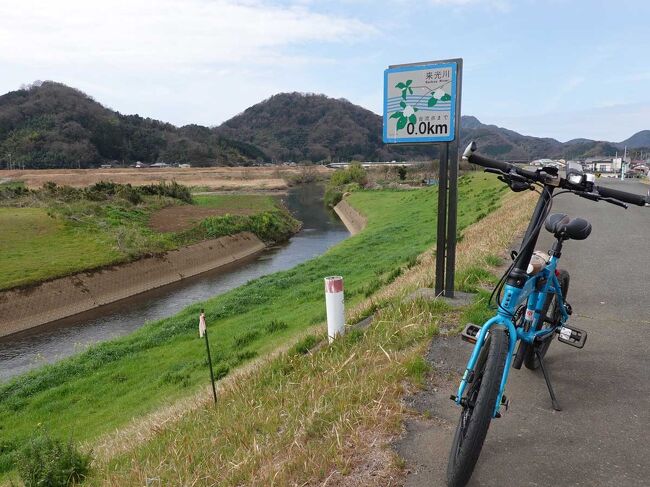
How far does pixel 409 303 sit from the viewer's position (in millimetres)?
6387

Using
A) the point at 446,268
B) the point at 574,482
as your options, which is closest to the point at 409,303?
the point at 446,268

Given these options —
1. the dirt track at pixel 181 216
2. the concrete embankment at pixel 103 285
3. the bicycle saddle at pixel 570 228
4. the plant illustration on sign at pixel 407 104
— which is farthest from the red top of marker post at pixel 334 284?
the dirt track at pixel 181 216

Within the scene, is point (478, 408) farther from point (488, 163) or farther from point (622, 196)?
point (622, 196)

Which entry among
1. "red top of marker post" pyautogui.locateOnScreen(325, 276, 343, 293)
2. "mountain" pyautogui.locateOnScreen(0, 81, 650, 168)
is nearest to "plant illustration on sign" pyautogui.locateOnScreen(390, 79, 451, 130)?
"red top of marker post" pyautogui.locateOnScreen(325, 276, 343, 293)

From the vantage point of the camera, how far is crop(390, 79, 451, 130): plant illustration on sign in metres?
6.10

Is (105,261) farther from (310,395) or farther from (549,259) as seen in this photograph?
(549,259)

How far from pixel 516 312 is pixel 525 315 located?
384mm

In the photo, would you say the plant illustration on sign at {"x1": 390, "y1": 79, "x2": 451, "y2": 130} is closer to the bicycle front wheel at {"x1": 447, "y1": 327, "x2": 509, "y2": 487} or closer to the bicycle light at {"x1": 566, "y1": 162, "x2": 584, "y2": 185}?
the bicycle light at {"x1": 566, "y1": 162, "x2": 584, "y2": 185}

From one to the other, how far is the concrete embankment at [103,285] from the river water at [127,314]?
1.90ft

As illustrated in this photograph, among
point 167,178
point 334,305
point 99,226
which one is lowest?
point 99,226

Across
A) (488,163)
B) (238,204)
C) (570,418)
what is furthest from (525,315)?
(238,204)

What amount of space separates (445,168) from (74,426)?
920 cm

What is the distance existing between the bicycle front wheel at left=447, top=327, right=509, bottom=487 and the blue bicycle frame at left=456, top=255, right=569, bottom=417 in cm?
6

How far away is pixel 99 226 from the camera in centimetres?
3244
